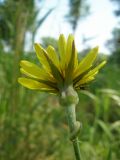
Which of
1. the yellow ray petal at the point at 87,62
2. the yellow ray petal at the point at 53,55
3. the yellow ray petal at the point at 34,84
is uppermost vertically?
the yellow ray petal at the point at 53,55

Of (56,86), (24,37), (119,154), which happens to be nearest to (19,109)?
(24,37)

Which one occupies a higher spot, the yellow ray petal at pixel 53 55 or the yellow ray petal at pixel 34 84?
the yellow ray petal at pixel 53 55

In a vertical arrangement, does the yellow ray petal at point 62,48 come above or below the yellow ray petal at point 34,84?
above

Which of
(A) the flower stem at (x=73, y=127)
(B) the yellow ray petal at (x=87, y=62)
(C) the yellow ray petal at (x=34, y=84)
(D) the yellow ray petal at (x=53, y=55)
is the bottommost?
(A) the flower stem at (x=73, y=127)

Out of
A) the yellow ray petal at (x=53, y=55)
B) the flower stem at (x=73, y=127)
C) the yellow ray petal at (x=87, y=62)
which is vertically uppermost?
the yellow ray petal at (x=53, y=55)

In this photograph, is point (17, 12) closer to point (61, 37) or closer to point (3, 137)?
point (3, 137)

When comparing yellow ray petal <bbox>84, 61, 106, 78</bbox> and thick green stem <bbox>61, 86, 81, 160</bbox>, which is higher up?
yellow ray petal <bbox>84, 61, 106, 78</bbox>
